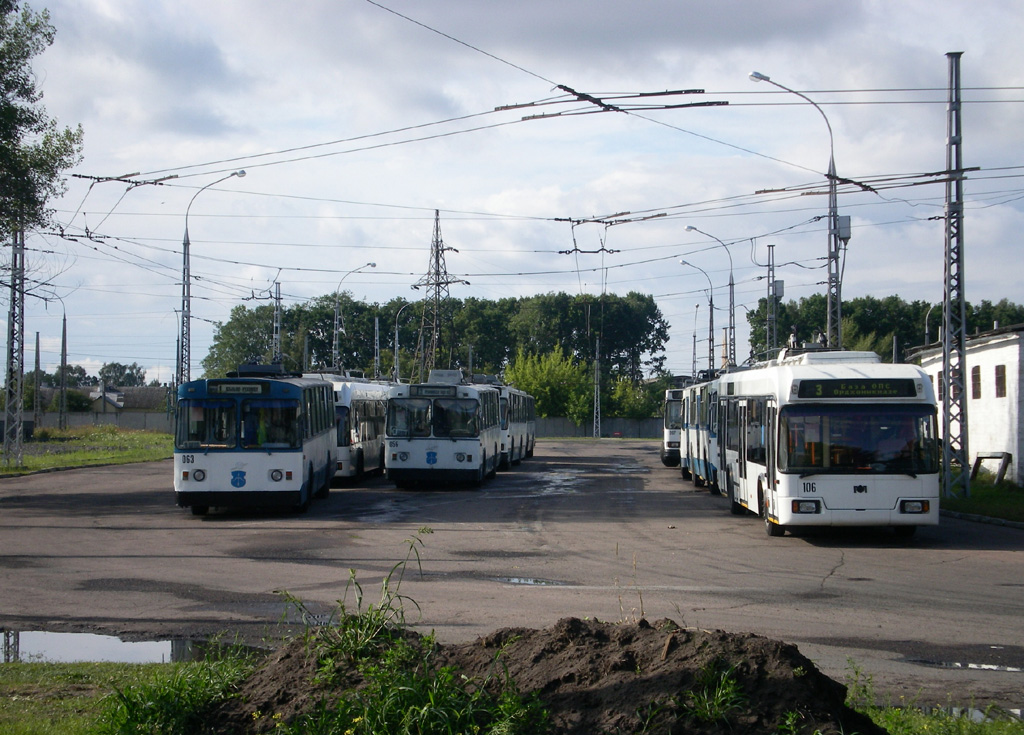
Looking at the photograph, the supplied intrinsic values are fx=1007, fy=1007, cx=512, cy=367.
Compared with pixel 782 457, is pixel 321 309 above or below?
above

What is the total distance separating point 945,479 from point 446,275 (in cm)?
2605

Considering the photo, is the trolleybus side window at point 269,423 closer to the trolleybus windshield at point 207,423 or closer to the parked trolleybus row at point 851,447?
the trolleybus windshield at point 207,423

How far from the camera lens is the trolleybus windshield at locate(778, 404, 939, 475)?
15.2 m

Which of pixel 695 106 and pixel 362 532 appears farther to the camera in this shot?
pixel 362 532

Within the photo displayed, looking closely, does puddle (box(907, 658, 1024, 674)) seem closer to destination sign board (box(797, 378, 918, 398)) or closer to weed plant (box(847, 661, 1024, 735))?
weed plant (box(847, 661, 1024, 735))

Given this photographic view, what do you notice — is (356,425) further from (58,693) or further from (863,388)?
(58,693)

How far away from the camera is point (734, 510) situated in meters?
20.7

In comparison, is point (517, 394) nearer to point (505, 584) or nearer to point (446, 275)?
point (446, 275)

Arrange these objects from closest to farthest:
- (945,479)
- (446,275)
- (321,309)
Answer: (945,479)
(446,275)
(321,309)

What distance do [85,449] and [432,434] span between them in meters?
30.3

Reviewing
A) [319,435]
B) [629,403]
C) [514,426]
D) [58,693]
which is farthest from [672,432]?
[629,403]

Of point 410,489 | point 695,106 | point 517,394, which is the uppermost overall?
point 695,106

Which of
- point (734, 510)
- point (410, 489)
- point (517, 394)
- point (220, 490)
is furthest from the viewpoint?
point (517, 394)

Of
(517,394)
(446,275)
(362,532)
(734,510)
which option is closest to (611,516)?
(734,510)
